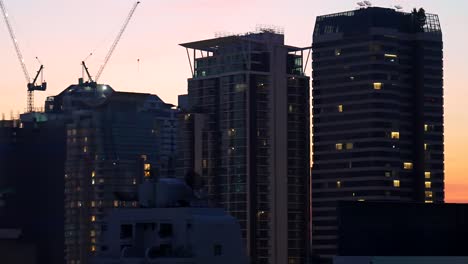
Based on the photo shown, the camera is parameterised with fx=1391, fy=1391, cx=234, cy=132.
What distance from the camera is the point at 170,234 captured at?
112 metres

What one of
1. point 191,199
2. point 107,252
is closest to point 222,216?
point 191,199

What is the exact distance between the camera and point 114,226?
378 feet

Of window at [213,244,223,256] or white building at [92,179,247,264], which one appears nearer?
white building at [92,179,247,264]

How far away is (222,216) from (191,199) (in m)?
2.94

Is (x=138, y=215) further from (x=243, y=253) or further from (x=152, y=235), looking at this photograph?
(x=243, y=253)

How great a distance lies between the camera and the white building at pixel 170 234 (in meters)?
111

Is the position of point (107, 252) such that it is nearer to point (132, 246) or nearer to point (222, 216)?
point (132, 246)

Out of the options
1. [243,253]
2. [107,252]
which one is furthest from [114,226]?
[243,253]

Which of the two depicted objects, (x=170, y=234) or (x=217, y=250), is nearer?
(x=170, y=234)

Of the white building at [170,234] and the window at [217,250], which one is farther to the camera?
the window at [217,250]

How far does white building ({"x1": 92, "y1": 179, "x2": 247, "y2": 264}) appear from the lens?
111 metres

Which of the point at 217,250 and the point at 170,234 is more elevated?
the point at 170,234

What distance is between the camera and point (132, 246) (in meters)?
114

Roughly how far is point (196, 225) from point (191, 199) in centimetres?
462
